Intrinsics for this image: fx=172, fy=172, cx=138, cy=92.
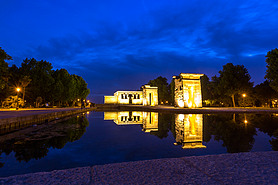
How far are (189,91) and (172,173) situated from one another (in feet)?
87.2

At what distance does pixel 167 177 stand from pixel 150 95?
4288cm

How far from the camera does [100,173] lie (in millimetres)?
2893

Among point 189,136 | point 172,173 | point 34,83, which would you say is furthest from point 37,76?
point 172,173

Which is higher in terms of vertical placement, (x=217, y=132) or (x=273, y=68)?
(x=273, y=68)

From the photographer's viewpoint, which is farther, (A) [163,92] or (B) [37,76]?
(A) [163,92]

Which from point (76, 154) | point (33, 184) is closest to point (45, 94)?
point (76, 154)

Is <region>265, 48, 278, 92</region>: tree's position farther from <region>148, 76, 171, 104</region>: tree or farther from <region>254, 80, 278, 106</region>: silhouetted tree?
<region>148, 76, 171, 104</region>: tree

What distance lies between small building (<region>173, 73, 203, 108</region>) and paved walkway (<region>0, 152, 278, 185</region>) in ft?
80.1

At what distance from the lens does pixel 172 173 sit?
2.89m

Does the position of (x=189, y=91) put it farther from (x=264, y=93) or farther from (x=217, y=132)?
(x=217, y=132)

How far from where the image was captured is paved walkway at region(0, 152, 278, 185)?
8.51 feet

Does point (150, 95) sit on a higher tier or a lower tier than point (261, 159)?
higher

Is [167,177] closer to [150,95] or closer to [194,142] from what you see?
[194,142]

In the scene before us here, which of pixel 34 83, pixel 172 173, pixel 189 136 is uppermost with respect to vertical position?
pixel 34 83
